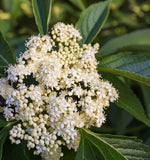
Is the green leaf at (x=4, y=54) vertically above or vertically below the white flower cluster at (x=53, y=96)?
above

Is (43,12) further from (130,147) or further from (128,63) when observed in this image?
(130,147)

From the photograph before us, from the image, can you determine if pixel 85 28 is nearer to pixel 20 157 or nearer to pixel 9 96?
pixel 9 96

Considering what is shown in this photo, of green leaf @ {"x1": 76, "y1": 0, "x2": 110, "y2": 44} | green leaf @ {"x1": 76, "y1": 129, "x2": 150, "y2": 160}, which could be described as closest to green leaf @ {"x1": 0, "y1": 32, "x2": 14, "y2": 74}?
green leaf @ {"x1": 76, "y1": 0, "x2": 110, "y2": 44}

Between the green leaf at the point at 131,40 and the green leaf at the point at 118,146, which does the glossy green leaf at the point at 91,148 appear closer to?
the green leaf at the point at 118,146

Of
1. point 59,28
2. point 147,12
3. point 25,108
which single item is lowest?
point 25,108

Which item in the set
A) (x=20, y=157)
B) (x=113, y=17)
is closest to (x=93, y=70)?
(x=20, y=157)

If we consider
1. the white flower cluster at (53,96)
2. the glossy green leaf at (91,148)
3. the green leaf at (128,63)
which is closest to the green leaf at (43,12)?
the white flower cluster at (53,96)
